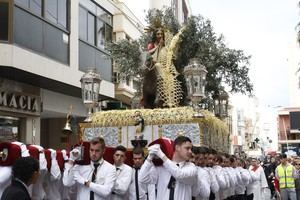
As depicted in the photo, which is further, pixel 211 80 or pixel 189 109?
pixel 211 80

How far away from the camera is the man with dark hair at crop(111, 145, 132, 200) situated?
757 cm

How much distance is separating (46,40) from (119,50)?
3.06 m

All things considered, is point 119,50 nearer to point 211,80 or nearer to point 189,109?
point 211,80

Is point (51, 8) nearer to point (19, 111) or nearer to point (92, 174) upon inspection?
point (19, 111)

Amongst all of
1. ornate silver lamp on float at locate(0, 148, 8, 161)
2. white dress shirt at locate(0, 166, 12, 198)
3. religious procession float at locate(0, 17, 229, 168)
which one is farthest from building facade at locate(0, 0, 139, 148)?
white dress shirt at locate(0, 166, 12, 198)

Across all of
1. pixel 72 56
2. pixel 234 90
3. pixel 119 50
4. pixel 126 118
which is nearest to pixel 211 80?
pixel 234 90

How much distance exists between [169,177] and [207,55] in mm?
12717

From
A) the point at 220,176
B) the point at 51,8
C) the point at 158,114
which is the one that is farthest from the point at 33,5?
the point at 220,176

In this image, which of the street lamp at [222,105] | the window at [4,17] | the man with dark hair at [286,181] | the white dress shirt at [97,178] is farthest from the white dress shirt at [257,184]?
the window at [4,17]

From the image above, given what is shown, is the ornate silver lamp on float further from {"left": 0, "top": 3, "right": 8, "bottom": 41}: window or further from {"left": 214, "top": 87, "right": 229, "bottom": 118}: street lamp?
{"left": 0, "top": 3, "right": 8, "bottom": 41}: window

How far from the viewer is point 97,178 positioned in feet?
23.4

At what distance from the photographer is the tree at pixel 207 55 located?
60.8ft

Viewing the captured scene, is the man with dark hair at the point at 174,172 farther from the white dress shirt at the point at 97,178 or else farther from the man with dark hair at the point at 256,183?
the man with dark hair at the point at 256,183

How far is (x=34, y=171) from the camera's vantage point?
498 cm
